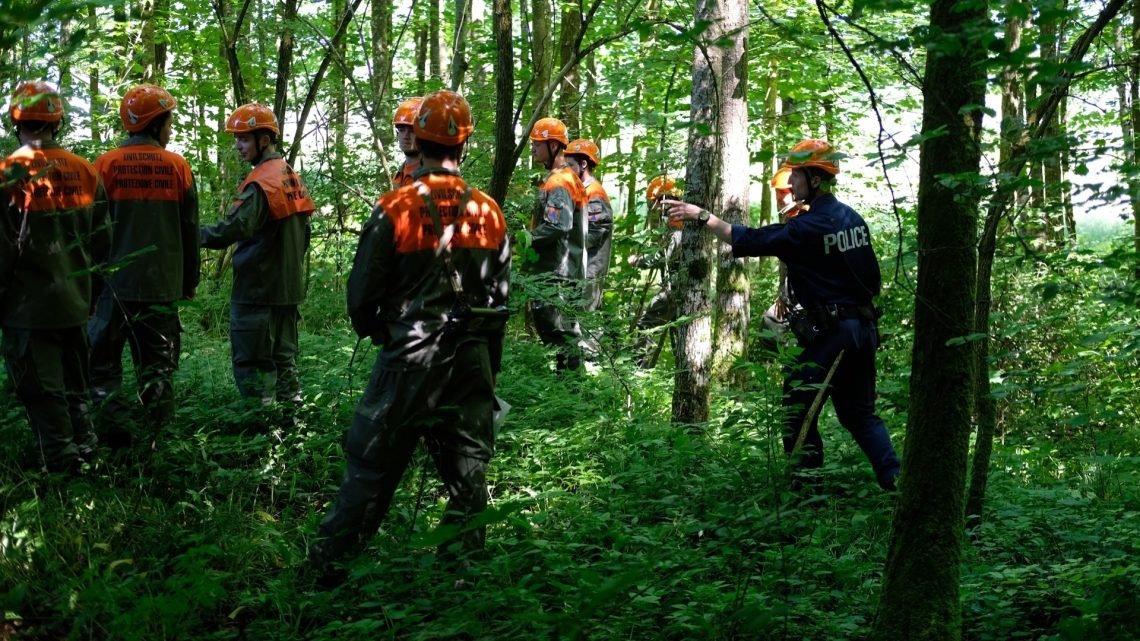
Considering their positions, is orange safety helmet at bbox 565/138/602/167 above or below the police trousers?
above

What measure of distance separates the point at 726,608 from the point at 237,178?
881cm

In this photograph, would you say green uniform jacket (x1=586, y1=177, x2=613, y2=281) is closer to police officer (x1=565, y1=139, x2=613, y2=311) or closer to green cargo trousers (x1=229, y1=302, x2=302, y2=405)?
police officer (x1=565, y1=139, x2=613, y2=311)

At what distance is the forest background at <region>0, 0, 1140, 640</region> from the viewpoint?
3531 mm

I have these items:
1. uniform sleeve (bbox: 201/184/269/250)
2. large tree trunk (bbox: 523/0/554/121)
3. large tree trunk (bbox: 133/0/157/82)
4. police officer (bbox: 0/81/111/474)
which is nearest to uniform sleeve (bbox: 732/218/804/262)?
uniform sleeve (bbox: 201/184/269/250)

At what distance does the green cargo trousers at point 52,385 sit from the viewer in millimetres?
5652

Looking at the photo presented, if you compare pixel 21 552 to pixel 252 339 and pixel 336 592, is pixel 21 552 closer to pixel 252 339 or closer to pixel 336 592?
pixel 336 592

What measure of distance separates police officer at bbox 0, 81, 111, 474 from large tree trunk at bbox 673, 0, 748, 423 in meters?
3.98

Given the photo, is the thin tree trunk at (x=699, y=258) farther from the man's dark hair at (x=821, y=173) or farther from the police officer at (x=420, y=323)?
the police officer at (x=420, y=323)

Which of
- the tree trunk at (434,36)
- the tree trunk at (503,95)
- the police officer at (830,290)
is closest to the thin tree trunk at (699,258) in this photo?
the police officer at (830,290)

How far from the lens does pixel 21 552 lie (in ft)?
15.6

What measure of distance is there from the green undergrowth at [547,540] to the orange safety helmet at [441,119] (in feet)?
5.36

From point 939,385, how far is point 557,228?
621 cm

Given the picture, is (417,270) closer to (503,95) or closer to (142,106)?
(503,95)

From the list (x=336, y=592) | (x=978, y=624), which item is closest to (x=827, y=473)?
(x=978, y=624)
